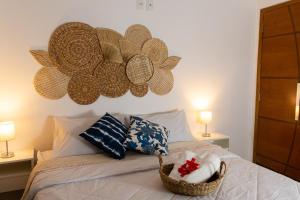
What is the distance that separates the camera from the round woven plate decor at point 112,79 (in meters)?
2.83

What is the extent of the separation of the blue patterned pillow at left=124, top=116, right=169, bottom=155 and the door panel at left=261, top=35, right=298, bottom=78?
174 centimetres

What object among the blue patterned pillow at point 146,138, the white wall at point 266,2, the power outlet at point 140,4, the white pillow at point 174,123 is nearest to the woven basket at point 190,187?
the blue patterned pillow at point 146,138

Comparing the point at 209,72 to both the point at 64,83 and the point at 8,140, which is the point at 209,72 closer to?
the point at 64,83

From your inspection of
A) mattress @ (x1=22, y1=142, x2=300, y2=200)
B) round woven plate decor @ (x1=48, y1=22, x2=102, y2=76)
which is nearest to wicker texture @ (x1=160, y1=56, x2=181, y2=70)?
round woven plate decor @ (x1=48, y1=22, x2=102, y2=76)

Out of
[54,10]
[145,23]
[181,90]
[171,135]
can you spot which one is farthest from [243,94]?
[54,10]

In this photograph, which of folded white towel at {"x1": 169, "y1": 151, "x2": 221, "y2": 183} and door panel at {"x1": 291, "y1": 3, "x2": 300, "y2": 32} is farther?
door panel at {"x1": 291, "y1": 3, "x2": 300, "y2": 32}

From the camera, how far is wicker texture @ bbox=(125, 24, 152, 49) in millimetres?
2939

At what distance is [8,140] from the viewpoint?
8.07 feet

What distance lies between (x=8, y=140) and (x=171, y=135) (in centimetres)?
159

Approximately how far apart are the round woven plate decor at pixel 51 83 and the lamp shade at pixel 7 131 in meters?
0.42

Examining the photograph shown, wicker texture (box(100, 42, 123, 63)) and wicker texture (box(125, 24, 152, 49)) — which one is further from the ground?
wicker texture (box(125, 24, 152, 49))

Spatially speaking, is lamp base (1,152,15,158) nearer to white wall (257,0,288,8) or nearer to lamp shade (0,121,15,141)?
lamp shade (0,121,15,141)

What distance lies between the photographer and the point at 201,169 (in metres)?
1.64

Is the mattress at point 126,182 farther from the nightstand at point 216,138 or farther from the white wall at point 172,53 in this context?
the nightstand at point 216,138
